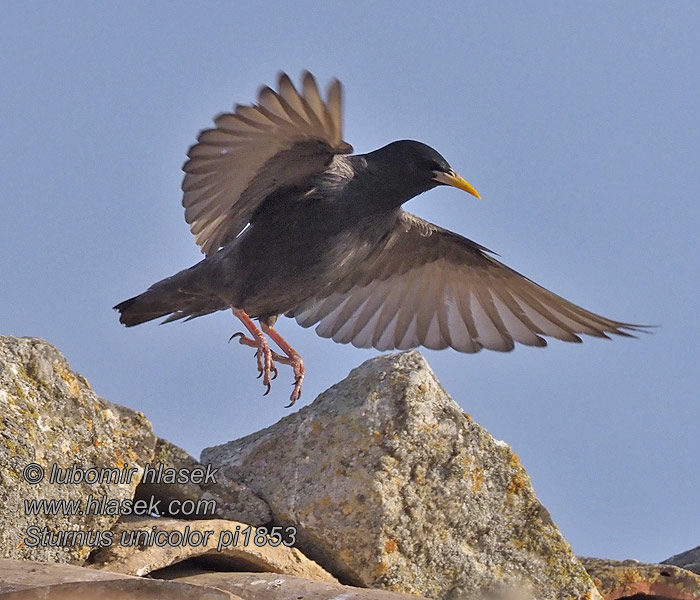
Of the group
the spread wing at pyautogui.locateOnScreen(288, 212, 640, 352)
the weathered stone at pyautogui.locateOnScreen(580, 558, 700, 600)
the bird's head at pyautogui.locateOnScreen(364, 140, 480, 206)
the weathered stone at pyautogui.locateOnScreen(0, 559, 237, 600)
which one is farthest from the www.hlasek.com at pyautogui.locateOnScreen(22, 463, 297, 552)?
the spread wing at pyautogui.locateOnScreen(288, 212, 640, 352)

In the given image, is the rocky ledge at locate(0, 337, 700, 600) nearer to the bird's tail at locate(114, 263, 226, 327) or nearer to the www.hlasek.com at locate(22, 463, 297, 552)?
the www.hlasek.com at locate(22, 463, 297, 552)

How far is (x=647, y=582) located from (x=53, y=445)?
326 centimetres

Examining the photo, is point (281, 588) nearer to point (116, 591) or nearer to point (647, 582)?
point (116, 591)

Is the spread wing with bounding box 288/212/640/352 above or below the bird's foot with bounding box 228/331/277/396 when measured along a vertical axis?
above

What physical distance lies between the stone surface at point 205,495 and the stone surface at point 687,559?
3.07 metres

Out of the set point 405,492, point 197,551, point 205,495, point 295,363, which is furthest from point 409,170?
point 197,551

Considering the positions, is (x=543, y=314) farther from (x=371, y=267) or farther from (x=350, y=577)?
(x=350, y=577)

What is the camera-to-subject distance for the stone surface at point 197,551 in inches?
179

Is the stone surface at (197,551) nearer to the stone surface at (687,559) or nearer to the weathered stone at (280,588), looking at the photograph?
the weathered stone at (280,588)

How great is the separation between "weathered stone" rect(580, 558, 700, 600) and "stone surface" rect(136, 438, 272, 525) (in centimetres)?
195

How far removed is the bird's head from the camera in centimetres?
710

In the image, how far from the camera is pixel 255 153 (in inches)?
274

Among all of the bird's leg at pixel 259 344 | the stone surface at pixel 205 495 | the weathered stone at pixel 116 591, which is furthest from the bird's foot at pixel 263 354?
the weathered stone at pixel 116 591

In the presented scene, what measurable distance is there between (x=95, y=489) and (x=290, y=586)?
1021mm
